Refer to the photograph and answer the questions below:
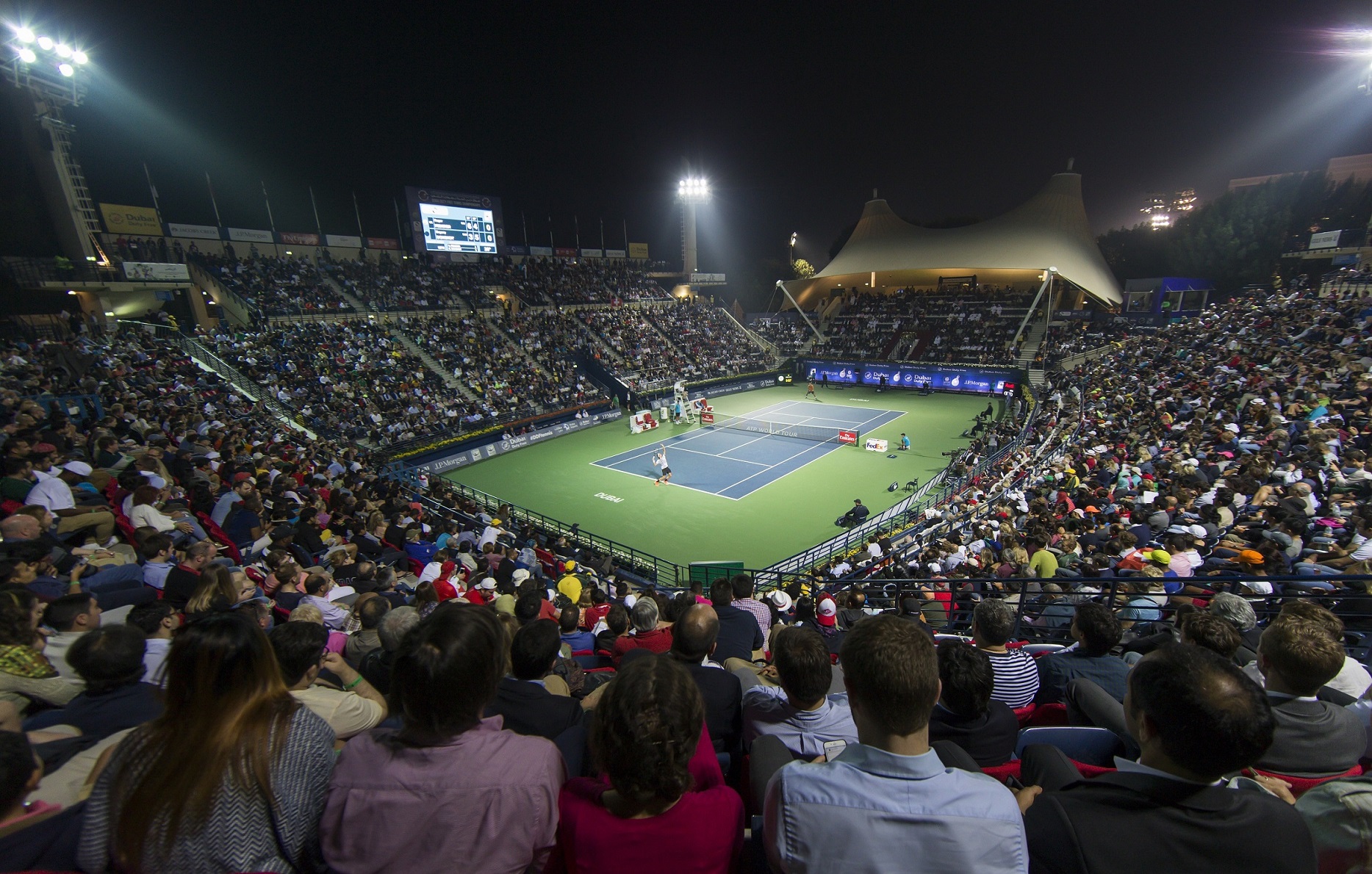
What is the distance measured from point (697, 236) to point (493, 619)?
78.4 metres

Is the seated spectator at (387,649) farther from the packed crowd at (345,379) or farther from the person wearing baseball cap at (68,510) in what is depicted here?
the packed crowd at (345,379)

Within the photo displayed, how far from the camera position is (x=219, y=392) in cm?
2108

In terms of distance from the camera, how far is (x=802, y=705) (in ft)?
9.89

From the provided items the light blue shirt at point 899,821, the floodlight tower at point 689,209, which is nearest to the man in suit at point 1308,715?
the light blue shirt at point 899,821

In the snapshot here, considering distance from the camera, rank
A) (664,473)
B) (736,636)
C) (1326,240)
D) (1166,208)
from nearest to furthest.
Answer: (736,636)
(664,473)
(1326,240)
(1166,208)

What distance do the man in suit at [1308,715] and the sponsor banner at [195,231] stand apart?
47.1 meters

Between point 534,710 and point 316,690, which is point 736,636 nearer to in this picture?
point 534,710

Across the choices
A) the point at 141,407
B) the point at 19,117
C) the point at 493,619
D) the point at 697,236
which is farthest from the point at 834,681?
the point at 697,236

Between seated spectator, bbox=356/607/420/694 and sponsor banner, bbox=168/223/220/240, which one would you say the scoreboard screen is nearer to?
sponsor banner, bbox=168/223/220/240

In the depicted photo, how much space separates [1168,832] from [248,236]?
48273mm

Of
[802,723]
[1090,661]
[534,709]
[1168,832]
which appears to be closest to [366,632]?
[534,709]

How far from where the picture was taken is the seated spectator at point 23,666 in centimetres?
324

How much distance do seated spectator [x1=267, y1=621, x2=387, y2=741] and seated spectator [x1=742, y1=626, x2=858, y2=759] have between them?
2.24 m

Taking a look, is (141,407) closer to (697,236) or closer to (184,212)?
(184,212)
